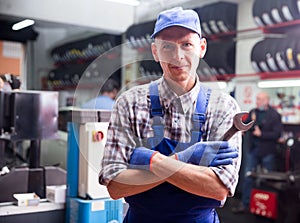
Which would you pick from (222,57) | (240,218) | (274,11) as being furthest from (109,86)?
(222,57)

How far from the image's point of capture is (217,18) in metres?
6.09

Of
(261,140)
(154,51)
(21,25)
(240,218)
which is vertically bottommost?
(240,218)

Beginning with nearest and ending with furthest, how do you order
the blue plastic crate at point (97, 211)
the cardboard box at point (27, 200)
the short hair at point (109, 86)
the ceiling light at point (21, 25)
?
the short hair at point (109, 86), the blue plastic crate at point (97, 211), the cardboard box at point (27, 200), the ceiling light at point (21, 25)

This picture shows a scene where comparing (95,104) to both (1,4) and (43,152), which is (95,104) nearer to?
(43,152)

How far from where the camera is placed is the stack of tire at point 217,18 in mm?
6098

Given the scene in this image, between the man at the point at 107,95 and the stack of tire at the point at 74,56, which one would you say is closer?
the man at the point at 107,95

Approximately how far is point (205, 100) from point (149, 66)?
0.94ft

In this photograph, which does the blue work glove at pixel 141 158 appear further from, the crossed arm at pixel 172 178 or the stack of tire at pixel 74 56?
the stack of tire at pixel 74 56

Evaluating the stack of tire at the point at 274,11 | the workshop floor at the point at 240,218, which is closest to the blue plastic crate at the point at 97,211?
the workshop floor at the point at 240,218

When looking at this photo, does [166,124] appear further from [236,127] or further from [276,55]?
[276,55]

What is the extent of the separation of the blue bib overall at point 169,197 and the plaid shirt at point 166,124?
16mm

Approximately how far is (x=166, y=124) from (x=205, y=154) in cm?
16

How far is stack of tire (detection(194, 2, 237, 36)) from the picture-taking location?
610 centimetres

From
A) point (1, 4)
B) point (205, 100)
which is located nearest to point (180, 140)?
point (205, 100)
